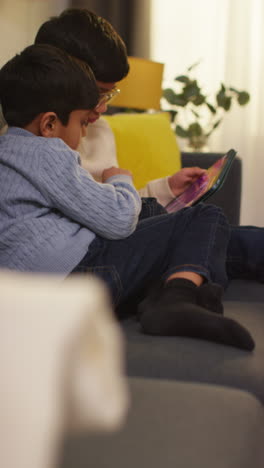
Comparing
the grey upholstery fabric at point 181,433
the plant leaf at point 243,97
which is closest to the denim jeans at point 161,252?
the grey upholstery fabric at point 181,433

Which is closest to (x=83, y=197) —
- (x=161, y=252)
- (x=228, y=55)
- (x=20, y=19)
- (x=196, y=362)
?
(x=161, y=252)

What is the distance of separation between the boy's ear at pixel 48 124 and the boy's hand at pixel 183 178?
461 millimetres

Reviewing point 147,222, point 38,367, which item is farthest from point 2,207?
point 38,367

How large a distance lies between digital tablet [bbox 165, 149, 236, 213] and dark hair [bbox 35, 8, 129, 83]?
361 mm

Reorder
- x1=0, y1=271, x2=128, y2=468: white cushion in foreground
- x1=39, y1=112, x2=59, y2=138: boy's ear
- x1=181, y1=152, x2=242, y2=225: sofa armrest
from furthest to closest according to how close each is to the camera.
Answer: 1. x1=181, y1=152, x2=242, y2=225: sofa armrest
2. x1=39, y1=112, x2=59, y2=138: boy's ear
3. x1=0, y1=271, x2=128, y2=468: white cushion in foreground

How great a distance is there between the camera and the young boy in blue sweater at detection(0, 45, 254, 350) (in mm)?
1115

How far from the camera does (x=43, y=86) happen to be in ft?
4.13

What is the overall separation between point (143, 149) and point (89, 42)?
0.53 metres

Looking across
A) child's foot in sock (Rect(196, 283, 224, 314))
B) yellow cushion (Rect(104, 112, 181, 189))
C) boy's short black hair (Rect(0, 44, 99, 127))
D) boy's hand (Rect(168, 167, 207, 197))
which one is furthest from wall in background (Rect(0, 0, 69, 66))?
child's foot in sock (Rect(196, 283, 224, 314))

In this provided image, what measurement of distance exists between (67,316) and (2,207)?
2.94 ft

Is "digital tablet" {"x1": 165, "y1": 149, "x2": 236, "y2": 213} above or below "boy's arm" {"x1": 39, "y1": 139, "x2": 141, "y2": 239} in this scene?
below

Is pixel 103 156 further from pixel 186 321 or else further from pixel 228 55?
pixel 228 55

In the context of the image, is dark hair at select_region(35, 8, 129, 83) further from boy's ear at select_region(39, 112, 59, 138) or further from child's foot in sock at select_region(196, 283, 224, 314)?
child's foot in sock at select_region(196, 283, 224, 314)

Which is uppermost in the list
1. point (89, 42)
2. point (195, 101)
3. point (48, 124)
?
point (89, 42)
